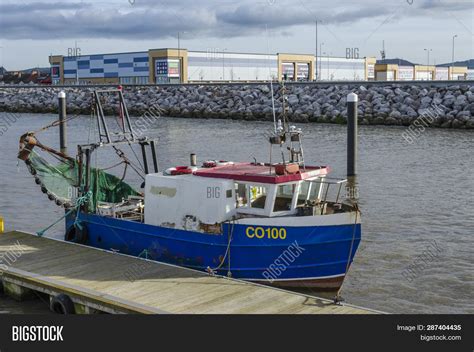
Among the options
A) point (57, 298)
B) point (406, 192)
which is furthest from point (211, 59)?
point (57, 298)

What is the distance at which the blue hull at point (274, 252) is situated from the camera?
15.0 metres

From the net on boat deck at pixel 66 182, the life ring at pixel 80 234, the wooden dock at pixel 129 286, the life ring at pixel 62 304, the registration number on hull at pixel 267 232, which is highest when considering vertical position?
the net on boat deck at pixel 66 182

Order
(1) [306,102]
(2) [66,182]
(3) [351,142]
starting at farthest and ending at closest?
(1) [306,102]
(3) [351,142]
(2) [66,182]

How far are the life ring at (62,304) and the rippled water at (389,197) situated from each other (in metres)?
1.40

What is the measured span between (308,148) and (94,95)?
76.5 feet

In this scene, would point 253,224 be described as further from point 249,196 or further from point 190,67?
point 190,67

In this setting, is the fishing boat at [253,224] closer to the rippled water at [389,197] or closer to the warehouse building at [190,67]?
the rippled water at [389,197]

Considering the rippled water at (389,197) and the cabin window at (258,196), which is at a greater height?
the cabin window at (258,196)

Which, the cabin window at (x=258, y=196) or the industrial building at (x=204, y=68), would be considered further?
the industrial building at (x=204, y=68)

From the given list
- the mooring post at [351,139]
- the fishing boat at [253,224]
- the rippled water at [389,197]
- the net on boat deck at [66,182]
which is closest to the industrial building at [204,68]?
the rippled water at [389,197]

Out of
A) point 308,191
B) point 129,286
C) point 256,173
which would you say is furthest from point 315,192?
point 129,286

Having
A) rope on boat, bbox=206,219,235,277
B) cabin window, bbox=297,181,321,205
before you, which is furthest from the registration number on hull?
cabin window, bbox=297,181,321,205

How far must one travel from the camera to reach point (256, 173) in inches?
620

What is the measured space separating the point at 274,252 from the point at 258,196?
1480mm
